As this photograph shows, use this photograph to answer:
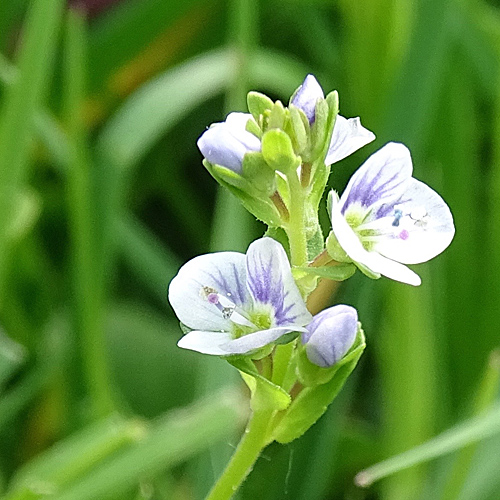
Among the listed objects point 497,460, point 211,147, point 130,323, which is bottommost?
point 497,460

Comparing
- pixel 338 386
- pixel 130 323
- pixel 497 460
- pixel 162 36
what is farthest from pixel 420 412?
pixel 162 36

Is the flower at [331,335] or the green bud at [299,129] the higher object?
the green bud at [299,129]

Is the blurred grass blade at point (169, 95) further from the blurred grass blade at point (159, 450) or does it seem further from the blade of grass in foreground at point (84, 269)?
the blurred grass blade at point (159, 450)

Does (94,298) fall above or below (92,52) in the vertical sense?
below

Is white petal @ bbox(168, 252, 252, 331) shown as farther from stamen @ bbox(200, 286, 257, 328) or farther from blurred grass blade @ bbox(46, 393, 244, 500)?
blurred grass blade @ bbox(46, 393, 244, 500)

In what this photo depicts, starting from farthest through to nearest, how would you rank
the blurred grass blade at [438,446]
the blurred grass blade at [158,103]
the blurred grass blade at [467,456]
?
the blurred grass blade at [158,103]
the blurred grass blade at [467,456]
the blurred grass blade at [438,446]

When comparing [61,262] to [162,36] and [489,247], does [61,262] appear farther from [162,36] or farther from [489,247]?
[489,247]

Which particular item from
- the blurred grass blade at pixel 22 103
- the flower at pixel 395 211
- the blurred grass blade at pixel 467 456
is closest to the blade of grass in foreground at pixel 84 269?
the blurred grass blade at pixel 22 103
